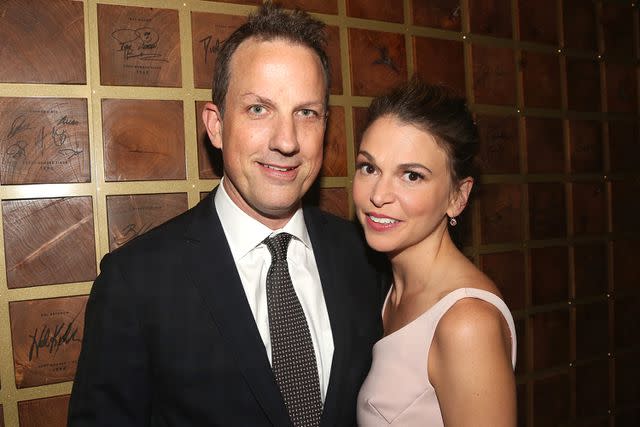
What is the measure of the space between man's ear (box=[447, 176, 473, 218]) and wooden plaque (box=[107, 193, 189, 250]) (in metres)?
0.86

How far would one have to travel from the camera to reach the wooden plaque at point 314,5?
1.64 m

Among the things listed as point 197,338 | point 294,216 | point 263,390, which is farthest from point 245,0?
point 263,390

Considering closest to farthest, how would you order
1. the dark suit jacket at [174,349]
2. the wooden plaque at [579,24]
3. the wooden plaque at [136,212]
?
the dark suit jacket at [174,349]
the wooden plaque at [136,212]
the wooden plaque at [579,24]

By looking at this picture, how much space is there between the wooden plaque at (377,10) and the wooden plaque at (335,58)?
0.10m

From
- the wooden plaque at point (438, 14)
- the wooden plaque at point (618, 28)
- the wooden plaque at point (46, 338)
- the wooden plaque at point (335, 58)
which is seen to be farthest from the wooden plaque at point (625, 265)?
the wooden plaque at point (46, 338)

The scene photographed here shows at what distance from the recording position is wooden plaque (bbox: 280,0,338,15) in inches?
64.6

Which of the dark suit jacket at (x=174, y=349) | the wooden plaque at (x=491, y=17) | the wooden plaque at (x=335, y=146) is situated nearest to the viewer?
the dark suit jacket at (x=174, y=349)

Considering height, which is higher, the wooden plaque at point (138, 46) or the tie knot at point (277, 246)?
the wooden plaque at point (138, 46)

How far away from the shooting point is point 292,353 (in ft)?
3.64

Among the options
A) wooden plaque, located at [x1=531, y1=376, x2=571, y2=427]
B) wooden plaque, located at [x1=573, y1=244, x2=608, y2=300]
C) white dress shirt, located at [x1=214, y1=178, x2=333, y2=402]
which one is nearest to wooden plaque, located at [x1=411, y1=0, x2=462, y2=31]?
white dress shirt, located at [x1=214, y1=178, x2=333, y2=402]

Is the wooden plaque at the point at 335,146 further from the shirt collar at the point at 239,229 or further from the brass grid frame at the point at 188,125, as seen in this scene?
the shirt collar at the point at 239,229

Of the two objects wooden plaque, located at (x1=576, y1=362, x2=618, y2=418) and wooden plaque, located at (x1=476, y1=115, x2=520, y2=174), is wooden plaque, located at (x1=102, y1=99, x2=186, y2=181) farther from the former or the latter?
wooden plaque, located at (x1=576, y1=362, x2=618, y2=418)

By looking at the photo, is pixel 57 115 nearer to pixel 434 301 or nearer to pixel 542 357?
pixel 434 301

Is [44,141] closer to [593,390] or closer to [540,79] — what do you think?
[540,79]
